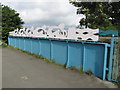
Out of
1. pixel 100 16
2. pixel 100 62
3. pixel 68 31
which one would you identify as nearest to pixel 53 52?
pixel 68 31

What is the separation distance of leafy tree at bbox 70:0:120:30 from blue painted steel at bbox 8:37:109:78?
1150cm

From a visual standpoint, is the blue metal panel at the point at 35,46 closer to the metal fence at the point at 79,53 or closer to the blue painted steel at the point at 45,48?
the metal fence at the point at 79,53

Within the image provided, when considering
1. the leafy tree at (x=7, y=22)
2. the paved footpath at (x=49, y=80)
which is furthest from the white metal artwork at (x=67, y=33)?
the leafy tree at (x=7, y=22)

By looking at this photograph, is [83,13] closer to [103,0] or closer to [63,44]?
[103,0]

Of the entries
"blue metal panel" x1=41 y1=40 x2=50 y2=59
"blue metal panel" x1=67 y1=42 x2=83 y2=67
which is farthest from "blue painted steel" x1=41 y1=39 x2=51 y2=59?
"blue metal panel" x1=67 y1=42 x2=83 y2=67

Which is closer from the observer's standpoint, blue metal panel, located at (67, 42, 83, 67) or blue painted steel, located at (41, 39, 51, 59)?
blue metal panel, located at (67, 42, 83, 67)

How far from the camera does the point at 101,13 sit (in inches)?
690

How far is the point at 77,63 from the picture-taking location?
590cm

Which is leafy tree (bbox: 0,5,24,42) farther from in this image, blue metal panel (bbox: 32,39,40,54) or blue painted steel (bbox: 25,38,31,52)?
blue metal panel (bbox: 32,39,40,54)

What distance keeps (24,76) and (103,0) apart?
16858mm

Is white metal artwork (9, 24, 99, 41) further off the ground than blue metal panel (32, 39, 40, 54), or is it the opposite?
white metal artwork (9, 24, 99, 41)

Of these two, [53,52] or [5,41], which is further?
[5,41]

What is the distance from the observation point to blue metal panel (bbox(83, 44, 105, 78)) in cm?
485

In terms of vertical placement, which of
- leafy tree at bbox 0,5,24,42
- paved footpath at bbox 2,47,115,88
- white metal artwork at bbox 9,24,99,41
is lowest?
paved footpath at bbox 2,47,115,88
